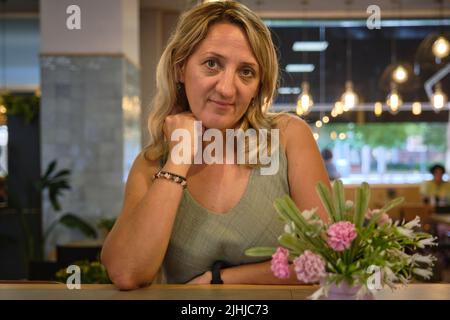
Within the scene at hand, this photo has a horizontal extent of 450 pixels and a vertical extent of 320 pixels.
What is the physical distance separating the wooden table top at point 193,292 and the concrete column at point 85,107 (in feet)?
15.8

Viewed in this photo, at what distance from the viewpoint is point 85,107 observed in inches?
243

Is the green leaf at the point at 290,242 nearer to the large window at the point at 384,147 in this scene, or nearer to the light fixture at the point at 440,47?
the light fixture at the point at 440,47

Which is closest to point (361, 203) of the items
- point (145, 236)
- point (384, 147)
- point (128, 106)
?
point (145, 236)

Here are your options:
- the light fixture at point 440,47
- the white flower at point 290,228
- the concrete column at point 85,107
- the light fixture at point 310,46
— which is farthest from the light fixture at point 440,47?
the light fixture at point 310,46

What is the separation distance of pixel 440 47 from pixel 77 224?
3614 millimetres

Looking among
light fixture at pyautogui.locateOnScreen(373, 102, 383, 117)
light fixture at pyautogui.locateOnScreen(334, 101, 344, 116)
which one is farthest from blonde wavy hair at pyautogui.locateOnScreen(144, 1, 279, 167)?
light fixture at pyautogui.locateOnScreen(373, 102, 383, 117)

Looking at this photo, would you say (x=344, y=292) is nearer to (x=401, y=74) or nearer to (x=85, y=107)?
(x=85, y=107)

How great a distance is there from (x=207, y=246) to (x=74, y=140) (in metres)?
4.93

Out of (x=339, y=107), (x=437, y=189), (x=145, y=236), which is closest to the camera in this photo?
(x=145, y=236)

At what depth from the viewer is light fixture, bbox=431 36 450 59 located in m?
5.41

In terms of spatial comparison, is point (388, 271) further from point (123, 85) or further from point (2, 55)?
point (2, 55)

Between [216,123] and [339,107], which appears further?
[339,107]

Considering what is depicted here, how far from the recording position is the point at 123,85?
625cm

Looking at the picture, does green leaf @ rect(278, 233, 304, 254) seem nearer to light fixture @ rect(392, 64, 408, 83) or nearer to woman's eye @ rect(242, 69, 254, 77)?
woman's eye @ rect(242, 69, 254, 77)
